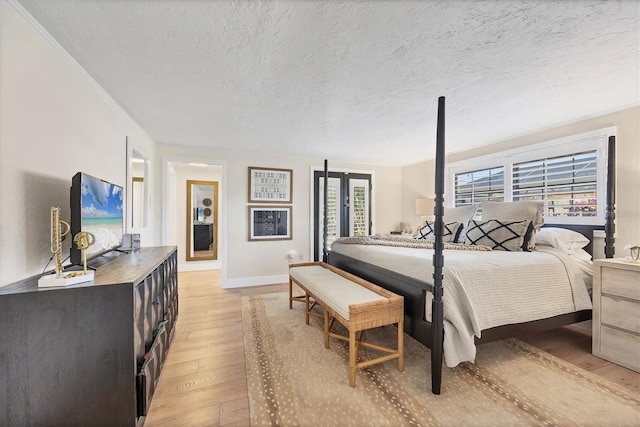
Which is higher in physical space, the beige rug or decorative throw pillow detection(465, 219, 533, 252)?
decorative throw pillow detection(465, 219, 533, 252)

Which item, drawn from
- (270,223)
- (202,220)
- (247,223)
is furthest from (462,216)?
(202,220)

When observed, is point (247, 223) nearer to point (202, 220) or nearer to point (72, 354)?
point (202, 220)

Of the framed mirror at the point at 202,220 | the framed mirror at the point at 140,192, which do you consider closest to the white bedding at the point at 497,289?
the framed mirror at the point at 140,192

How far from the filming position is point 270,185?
4422 mm

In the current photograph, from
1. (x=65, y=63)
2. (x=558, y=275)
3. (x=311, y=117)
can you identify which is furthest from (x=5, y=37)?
(x=558, y=275)

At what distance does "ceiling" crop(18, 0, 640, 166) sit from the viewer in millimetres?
1316

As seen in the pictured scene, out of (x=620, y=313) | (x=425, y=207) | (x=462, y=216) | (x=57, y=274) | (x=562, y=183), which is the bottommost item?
(x=620, y=313)

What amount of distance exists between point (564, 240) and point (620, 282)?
66 cm

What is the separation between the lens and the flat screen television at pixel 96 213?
57.6 inches

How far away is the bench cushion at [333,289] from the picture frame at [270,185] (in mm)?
1794

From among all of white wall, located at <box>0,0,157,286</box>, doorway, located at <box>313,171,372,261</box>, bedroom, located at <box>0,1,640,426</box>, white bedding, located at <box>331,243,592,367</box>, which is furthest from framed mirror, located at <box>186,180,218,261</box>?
white bedding, located at <box>331,243,592,367</box>

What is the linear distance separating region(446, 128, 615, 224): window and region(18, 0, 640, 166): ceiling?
0.32 m

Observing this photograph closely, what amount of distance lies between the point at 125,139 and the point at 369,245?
2837 millimetres

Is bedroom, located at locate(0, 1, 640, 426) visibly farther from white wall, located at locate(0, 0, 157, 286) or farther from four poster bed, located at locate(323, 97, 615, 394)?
four poster bed, located at locate(323, 97, 615, 394)
